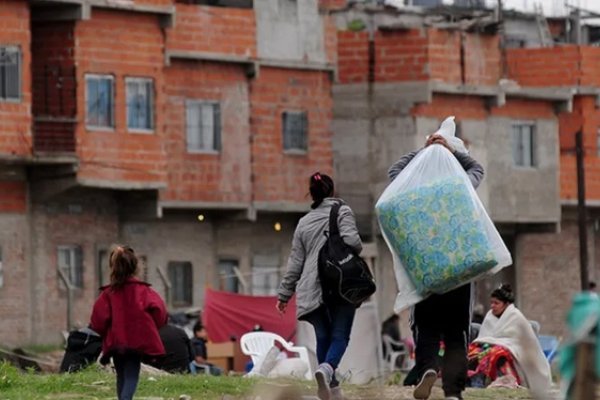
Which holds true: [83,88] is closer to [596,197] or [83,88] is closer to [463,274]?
[596,197]

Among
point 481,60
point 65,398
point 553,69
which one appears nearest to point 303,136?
point 481,60

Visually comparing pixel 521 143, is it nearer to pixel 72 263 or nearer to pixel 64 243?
pixel 72 263

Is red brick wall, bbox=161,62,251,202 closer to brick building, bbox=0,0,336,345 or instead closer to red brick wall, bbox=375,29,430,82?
brick building, bbox=0,0,336,345

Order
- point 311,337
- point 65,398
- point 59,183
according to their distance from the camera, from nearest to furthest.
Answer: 1. point 65,398
2. point 311,337
3. point 59,183

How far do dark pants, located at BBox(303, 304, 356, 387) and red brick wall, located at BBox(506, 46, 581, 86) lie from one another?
3963cm

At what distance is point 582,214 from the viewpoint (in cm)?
5700

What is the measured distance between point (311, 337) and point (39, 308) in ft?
30.5

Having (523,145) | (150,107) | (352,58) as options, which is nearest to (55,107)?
(150,107)

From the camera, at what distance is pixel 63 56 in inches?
1783

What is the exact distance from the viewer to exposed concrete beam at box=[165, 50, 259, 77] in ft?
158

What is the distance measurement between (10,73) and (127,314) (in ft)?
90.4

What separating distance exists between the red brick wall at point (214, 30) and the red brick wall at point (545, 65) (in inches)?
386

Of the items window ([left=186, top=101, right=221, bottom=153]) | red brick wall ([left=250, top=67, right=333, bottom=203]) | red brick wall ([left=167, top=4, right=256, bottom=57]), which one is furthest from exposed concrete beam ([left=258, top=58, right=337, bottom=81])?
window ([left=186, top=101, right=221, bottom=153])

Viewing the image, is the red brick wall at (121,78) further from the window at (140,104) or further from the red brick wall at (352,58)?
the red brick wall at (352,58)
